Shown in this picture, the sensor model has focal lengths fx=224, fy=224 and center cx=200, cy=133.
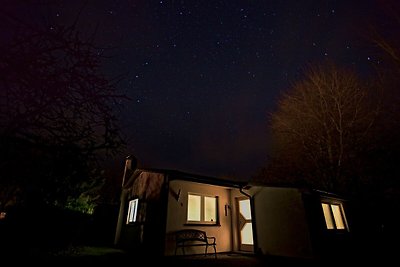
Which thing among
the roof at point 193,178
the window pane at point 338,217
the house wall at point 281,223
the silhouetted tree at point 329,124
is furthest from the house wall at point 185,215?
the silhouetted tree at point 329,124

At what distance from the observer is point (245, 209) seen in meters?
10.1

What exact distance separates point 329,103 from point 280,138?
12.6 feet

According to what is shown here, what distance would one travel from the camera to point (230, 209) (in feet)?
33.7

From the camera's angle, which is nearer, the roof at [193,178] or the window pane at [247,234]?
the roof at [193,178]

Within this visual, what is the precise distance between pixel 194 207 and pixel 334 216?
681cm

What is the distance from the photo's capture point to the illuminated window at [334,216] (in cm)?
1016

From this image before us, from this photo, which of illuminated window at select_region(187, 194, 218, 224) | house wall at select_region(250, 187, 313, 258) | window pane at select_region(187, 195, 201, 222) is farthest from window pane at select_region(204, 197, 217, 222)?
house wall at select_region(250, 187, 313, 258)

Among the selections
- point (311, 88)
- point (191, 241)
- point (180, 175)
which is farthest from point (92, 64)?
point (311, 88)

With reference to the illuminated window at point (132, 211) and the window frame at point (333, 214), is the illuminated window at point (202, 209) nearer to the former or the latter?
the illuminated window at point (132, 211)

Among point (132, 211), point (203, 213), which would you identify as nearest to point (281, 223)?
point (203, 213)

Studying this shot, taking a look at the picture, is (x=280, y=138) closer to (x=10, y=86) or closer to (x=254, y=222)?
(x=254, y=222)

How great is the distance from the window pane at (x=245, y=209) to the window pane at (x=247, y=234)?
35cm

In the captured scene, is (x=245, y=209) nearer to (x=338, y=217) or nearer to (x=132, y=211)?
(x=338, y=217)

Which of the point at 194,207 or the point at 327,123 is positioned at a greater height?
the point at 327,123
